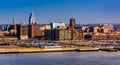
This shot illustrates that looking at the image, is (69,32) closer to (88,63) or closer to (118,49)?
(118,49)

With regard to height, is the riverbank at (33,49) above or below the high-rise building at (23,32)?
below

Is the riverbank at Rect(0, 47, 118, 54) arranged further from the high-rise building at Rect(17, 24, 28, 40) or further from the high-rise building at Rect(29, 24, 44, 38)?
the high-rise building at Rect(29, 24, 44, 38)

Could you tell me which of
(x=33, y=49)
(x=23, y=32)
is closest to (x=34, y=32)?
(x=23, y=32)

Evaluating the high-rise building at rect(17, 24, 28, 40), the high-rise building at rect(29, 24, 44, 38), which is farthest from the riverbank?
the high-rise building at rect(29, 24, 44, 38)

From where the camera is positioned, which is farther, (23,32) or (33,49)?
(23,32)

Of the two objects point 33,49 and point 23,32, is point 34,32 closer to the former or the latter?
point 23,32

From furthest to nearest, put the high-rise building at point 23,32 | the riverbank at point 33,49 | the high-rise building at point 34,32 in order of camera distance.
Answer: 1. the high-rise building at point 34,32
2. the high-rise building at point 23,32
3. the riverbank at point 33,49

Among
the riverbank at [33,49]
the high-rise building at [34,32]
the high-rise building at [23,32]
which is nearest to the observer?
the riverbank at [33,49]

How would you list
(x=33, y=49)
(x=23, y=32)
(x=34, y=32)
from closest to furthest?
1. (x=33, y=49)
2. (x=23, y=32)
3. (x=34, y=32)

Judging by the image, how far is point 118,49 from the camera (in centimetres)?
3772

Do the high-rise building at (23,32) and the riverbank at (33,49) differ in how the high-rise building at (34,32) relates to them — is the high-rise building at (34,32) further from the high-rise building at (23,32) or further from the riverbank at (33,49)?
the riverbank at (33,49)

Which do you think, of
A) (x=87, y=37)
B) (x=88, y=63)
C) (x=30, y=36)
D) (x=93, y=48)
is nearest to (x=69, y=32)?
(x=87, y=37)

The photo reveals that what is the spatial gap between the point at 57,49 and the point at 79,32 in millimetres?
18587

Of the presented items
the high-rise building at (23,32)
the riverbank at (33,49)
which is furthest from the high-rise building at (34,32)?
the riverbank at (33,49)
